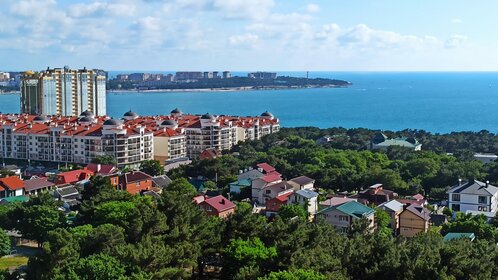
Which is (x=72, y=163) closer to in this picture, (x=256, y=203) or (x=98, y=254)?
(x=256, y=203)

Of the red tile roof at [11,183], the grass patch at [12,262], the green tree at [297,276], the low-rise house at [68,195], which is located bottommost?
the grass patch at [12,262]

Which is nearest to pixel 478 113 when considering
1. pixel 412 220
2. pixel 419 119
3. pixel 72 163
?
pixel 419 119

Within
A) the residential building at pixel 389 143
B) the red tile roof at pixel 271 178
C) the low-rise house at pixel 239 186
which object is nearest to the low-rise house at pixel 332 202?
the red tile roof at pixel 271 178

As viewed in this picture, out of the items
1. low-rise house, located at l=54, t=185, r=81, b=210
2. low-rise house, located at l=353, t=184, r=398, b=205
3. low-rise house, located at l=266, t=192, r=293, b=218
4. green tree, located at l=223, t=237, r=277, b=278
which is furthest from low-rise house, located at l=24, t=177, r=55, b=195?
green tree, located at l=223, t=237, r=277, b=278

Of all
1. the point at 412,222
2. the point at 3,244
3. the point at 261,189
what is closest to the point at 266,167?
the point at 261,189

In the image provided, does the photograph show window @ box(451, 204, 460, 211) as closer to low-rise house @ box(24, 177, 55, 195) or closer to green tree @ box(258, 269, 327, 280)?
green tree @ box(258, 269, 327, 280)

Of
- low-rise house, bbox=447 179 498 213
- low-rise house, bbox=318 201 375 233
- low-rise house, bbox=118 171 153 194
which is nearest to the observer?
low-rise house, bbox=318 201 375 233

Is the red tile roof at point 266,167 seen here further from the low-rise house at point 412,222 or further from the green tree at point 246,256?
the green tree at point 246,256
